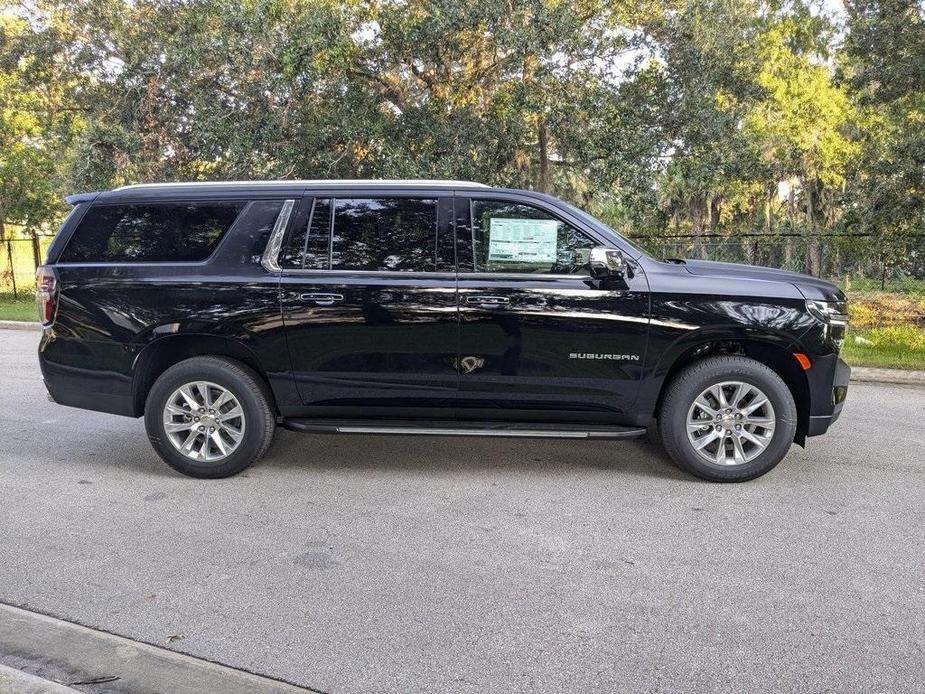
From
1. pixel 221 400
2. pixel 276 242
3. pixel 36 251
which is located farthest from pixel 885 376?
pixel 36 251

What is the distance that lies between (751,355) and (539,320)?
60.0 inches

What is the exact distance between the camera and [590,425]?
5004 mm

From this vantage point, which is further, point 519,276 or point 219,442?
point 219,442

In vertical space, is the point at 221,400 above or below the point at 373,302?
below

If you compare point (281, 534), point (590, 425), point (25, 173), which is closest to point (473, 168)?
point (590, 425)

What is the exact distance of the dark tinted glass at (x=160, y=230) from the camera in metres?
5.06

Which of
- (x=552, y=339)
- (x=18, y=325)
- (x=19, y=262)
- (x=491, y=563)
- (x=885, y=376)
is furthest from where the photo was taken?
(x=19, y=262)

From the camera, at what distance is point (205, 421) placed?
5.02 metres

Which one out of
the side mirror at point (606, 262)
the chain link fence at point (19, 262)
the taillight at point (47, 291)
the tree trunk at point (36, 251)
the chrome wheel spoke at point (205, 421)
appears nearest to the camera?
the side mirror at point (606, 262)

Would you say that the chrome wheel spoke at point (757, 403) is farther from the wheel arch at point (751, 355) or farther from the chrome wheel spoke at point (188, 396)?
the chrome wheel spoke at point (188, 396)

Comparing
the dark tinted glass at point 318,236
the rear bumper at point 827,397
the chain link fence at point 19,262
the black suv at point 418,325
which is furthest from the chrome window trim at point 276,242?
the chain link fence at point 19,262

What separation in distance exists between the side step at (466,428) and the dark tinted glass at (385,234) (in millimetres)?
1046

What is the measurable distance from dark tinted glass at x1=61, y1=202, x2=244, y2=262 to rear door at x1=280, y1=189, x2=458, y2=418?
21.1 inches

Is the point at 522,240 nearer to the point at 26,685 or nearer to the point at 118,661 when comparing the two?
the point at 118,661
